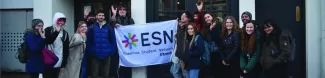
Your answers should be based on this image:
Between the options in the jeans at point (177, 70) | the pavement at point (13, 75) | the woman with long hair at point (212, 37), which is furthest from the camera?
the pavement at point (13, 75)

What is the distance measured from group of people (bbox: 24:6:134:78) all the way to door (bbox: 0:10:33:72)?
2742 mm

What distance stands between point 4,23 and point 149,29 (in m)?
4.16

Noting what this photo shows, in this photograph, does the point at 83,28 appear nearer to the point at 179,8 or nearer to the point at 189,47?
the point at 189,47

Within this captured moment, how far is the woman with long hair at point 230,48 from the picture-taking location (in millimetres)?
7387

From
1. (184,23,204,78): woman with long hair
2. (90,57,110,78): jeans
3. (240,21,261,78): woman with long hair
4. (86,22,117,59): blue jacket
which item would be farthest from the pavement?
(240,21,261,78): woman with long hair

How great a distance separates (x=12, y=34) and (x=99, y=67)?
11.1ft

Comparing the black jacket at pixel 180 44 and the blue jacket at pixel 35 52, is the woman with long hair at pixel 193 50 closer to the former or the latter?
the black jacket at pixel 180 44

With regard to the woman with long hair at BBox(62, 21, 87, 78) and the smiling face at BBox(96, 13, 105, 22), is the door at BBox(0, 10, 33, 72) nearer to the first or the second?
the woman with long hair at BBox(62, 21, 87, 78)

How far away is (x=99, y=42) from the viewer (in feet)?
27.0

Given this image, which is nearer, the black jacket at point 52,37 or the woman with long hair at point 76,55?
the black jacket at point 52,37

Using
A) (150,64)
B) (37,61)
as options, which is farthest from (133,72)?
(37,61)

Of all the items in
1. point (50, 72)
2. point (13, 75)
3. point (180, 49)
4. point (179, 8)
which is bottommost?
point (13, 75)

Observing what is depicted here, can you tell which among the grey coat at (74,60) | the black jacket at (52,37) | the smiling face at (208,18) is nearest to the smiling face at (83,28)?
the grey coat at (74,60)

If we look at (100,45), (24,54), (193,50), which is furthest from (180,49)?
(24,54)
